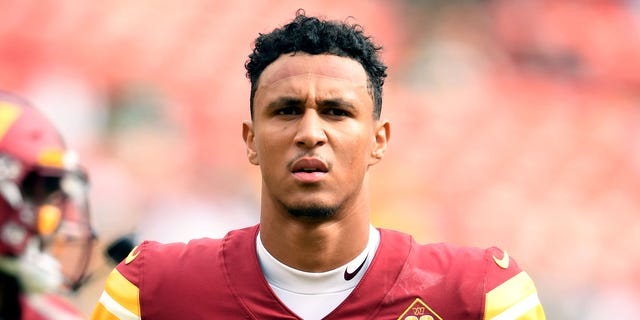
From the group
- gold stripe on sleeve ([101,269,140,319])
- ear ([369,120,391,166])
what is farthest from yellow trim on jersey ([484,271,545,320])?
gold stripe on sleeve ([101,269,140,319])

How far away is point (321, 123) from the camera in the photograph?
1924mm

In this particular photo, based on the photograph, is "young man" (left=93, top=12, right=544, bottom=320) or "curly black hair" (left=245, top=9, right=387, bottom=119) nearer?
"young man" (left=93, top=12, right=544, bottom=320)

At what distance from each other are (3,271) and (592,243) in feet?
9.14

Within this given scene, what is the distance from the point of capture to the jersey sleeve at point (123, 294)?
204 centimetres

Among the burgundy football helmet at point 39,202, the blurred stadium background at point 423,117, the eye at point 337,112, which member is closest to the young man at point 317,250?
the eye at point 337,112

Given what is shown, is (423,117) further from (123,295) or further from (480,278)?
(123,295)

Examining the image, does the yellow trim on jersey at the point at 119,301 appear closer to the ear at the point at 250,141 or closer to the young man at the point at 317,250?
the young man at the point at 317,250

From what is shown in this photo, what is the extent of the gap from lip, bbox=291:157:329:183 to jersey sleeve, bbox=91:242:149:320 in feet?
1.61

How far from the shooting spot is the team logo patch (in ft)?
6.47

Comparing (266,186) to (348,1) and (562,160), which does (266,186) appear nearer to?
(348,1)

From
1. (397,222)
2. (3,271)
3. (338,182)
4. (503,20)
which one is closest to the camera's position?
(338,182)

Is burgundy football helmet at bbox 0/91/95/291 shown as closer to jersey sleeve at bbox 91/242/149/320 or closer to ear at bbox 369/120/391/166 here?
jersey sleeve at bbox 91/242/149/320

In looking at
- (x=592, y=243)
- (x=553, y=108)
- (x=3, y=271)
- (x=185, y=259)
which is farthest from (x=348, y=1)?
(x=185, y=259)

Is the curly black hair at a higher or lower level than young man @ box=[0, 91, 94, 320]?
higher
